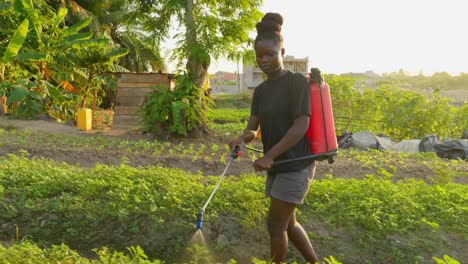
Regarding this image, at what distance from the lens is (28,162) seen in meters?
6.34

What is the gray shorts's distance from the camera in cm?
299

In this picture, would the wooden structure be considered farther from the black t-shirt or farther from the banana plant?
the black t-shirt

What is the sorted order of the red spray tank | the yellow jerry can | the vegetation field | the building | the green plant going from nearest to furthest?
the red spray tank
the vegetation field
the green plant
the yellow jerry can
the building

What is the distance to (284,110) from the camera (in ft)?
9.87

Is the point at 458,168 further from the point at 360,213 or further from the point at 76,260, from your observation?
the point at 76,260

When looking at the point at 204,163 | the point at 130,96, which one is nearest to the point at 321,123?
the point at 204,163

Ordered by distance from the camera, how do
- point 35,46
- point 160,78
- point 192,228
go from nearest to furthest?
point 192,228 < point 160,78 < point 35,46

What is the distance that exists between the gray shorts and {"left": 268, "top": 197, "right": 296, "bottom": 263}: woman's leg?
0.19ft

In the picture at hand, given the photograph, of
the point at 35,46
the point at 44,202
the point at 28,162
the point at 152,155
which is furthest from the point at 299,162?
the point at 35,46

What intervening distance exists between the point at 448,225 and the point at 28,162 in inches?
211

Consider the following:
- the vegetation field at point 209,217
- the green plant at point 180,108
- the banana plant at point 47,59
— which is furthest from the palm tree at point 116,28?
the vegetation field at point 209,217

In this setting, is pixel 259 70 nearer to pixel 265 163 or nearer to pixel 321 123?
pixel 321 123

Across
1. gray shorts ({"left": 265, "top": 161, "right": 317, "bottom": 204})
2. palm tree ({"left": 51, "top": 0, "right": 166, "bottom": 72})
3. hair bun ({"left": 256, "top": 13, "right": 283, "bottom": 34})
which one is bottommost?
gray shorts ({"left": 265, "top": 161, "right": 317, "bottom": 204})

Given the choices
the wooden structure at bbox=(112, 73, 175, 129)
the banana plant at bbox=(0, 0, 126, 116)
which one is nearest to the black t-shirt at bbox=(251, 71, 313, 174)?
the wooden structure at bbox=(112, 73, 175, 129)
